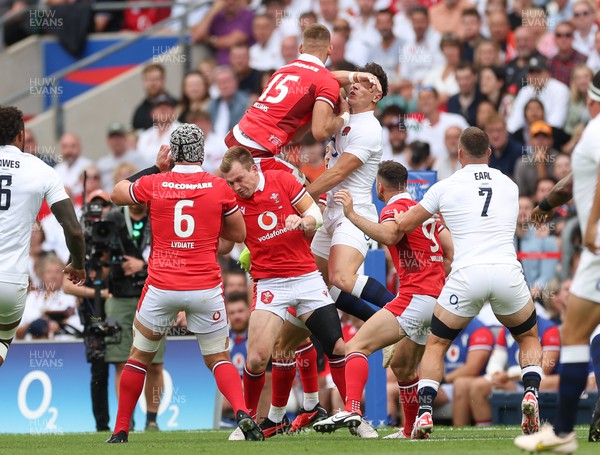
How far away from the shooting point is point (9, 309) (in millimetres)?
10578

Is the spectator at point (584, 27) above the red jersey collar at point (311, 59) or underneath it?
above

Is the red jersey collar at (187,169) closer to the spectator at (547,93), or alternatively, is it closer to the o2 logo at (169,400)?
the o2 logo at (169,400)

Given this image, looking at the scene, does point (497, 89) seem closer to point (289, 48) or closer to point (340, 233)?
point (289, 48)

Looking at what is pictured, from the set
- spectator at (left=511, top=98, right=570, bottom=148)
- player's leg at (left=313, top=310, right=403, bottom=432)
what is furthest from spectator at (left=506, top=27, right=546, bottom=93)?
player's leg at (left=313, top=310, right=403, bottom=432)

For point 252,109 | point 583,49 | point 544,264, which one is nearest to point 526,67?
point 583,49

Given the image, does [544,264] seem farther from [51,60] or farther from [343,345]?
[51,60]

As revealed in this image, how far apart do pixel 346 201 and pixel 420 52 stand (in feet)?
28.6

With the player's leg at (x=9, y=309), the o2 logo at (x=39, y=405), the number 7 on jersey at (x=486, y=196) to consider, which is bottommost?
the o2 logo at (x=39, y=405)

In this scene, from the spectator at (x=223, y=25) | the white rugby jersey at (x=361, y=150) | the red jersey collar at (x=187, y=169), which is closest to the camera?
the red jersey collar at (x=187, y=169)

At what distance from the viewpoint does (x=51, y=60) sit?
2278cm

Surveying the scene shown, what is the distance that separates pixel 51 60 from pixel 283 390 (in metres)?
12.5

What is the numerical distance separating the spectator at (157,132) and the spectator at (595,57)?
5.79 metres

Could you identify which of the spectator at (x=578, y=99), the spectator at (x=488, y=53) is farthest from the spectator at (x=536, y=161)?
the spectator at (x=488, y=53)

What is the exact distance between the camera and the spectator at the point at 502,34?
732 inches
